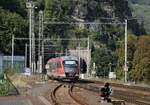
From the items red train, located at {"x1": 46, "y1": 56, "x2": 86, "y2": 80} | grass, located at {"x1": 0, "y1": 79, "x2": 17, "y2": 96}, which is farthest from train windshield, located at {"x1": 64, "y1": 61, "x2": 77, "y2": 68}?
grass, located at {"x1": 0, "y1": 79, "x2": 17, "y2": 96}

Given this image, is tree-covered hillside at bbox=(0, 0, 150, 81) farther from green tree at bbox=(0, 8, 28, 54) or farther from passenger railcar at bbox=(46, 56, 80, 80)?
passenger railcar at bbox=(46, 56, 80, 80)

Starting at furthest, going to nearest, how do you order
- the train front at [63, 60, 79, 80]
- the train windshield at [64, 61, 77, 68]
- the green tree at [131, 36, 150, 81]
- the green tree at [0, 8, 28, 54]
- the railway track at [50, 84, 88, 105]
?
the green tree at [0, 8, 28, 54] → the green tree at [131, 36, 150, 81] → the train windshield at [64, 61, 77, 68] → the train front at [63, 60, 79, 80] → the railway track at [50, 84, 88, 105]

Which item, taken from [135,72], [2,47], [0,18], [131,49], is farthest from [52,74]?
[0,18]

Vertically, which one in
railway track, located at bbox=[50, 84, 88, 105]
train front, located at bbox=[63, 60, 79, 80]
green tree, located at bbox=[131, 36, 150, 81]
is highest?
railway track, located at bbox=[50, 84, 88, 105]

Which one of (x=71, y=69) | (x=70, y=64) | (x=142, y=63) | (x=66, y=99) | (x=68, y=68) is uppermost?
(x=66, y=99)

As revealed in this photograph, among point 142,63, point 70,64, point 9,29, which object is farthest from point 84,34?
point 70,64

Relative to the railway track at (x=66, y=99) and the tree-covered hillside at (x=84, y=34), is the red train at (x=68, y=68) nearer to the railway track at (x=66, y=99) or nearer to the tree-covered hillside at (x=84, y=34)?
the tree-covered hillside at (x=84, y=34)

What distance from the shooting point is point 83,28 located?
583ft

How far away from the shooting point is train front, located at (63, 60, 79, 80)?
2511 inches

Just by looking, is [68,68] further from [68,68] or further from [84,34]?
[84,34]

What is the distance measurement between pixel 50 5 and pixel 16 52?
60346 mm

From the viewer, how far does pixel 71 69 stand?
63.9m

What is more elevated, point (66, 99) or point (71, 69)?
point (66, 99)

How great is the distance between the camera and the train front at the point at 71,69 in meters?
63.8
